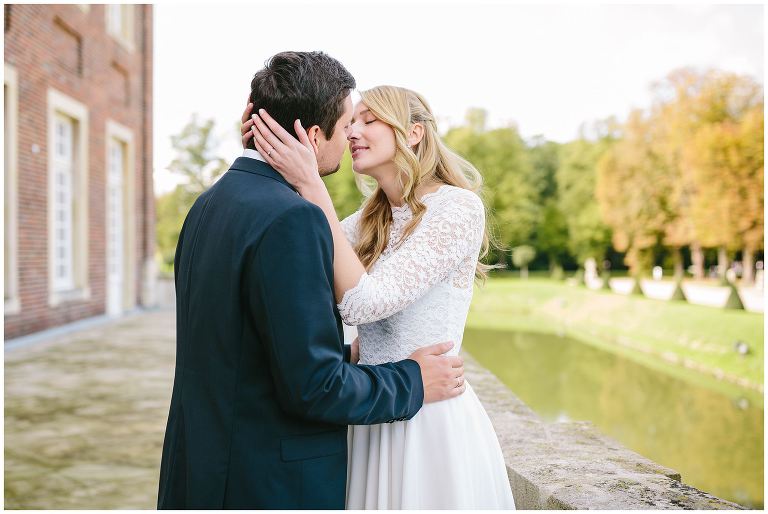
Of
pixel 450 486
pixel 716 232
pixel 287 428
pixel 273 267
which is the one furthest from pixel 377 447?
pixel 716 232

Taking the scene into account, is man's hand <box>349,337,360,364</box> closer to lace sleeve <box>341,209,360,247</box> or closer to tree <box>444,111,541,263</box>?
lace sleeve <box>341,209,360,247</box>

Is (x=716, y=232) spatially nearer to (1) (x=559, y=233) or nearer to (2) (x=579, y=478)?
(1) (x=559, y=233)

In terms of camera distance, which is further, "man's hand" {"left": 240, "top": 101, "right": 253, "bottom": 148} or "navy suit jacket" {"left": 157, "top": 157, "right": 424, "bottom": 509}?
"man's hand" {"left": 240, "top": 101, "right": 253, "bottom": 148}

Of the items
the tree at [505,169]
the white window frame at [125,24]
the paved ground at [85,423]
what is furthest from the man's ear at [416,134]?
the tree at [505,169]

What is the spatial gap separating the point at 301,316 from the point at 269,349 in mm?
113

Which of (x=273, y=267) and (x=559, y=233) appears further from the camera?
(x=559, y=233)

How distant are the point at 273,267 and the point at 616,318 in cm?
2328

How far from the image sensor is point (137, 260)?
16.5 metres

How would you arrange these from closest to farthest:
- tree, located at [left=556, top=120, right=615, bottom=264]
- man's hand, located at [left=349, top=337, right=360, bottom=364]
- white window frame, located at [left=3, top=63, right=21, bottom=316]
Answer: man's hand, located at [left=349, top=337, right=360, bottom=364] → white window frame, located at [left=3, top=63, right=21, bottom=316] → tree, located at [left=556, top=120, right=615, bottom=264]

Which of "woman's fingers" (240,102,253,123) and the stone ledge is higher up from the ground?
"woman's fingers" (240,102,253,123)

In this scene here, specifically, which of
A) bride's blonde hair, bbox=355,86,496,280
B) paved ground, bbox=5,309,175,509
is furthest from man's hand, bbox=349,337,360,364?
paved ground, bbox=5,309,175,509

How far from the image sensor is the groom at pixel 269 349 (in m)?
1.53

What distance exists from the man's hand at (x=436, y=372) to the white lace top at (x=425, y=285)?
0.45ft

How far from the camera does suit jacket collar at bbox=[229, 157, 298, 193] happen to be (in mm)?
A: 1731
